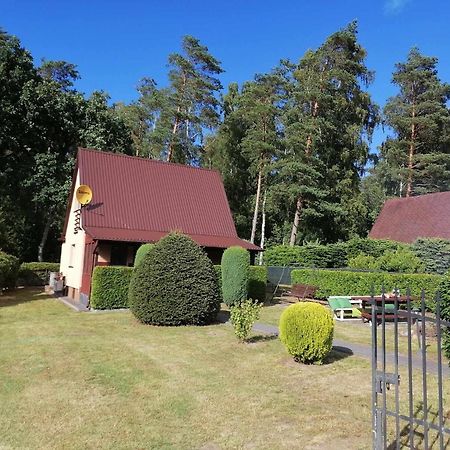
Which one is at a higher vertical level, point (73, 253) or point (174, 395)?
point (73, 253)

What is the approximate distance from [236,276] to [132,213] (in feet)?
22.1

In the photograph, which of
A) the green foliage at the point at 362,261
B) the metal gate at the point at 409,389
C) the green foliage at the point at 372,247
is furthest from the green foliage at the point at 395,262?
the metal gate at the point at 409,389

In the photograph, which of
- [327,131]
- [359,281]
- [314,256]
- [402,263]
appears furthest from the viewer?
[327,131]

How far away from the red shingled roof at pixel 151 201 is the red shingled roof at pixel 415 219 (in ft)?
42.1

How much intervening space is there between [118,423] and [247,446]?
1.78 meters

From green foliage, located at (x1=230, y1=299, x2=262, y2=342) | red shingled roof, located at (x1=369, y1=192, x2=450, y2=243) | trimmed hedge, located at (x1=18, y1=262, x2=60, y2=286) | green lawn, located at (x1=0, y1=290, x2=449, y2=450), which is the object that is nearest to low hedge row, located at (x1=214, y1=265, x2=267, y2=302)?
green lawn, located at (x1=0, y1=290, x2=449, y2=450)

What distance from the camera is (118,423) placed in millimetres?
5723

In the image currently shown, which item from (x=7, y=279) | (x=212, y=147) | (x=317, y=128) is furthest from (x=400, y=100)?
(x=7, y=279)

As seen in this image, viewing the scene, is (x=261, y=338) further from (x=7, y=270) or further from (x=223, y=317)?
(x=7, y=270)

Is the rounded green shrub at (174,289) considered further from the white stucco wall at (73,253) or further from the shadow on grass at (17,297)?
the shadow on grass at (17,297)

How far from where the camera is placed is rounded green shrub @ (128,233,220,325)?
42.5 ft

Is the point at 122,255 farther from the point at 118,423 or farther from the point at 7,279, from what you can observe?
the point at 118,423

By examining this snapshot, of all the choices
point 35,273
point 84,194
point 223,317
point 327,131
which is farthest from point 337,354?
point 327,131

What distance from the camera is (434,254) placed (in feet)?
79.0
